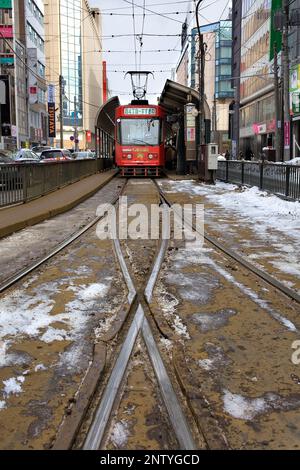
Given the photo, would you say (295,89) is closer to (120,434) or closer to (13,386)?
(13,386)

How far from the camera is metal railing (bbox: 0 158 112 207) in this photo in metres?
13.0

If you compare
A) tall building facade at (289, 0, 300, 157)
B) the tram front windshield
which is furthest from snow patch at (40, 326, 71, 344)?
tall building facade at (289, 0, 300, 157)

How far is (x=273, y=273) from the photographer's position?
6863mm

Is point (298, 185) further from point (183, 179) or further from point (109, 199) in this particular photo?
point (183, 179)

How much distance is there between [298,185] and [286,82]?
13060mm

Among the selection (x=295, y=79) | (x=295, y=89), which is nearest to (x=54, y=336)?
(x=295, y=89)

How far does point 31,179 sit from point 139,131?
44.3 feet

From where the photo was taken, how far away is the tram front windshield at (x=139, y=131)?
27641 mm

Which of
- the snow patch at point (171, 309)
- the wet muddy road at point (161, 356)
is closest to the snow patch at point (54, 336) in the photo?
the wet muddy road at point (161, 356)

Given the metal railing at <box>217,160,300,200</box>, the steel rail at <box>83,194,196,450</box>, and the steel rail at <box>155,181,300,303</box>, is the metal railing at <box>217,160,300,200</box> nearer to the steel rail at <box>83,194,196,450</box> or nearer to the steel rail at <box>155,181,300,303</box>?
the steel rail at <box>155,181,300,303</box>

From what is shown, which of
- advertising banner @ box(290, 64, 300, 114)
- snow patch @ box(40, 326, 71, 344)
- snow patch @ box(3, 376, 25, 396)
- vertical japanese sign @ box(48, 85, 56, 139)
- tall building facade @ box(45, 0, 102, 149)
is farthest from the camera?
tall building facade @ box(45, 0, 102, 149)

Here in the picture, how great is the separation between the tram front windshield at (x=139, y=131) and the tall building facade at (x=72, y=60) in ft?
269

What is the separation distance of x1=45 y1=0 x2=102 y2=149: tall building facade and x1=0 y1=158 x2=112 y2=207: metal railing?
88.9 m

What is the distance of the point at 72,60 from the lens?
11988 centimetres
